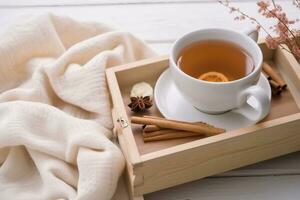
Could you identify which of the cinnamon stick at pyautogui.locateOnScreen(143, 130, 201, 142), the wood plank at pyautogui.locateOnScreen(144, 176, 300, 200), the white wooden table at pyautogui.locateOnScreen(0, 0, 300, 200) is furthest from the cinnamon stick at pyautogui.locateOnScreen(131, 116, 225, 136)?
the white wooden table at pyautogui.locateOnScreen(0, 0, 300, 200)

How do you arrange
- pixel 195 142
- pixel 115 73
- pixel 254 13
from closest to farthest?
pixel 195 142
pixel 115 73
pixel 254 13

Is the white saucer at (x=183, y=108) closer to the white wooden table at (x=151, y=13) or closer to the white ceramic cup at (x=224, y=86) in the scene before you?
the white ceramic cup at (x=224, y=86)

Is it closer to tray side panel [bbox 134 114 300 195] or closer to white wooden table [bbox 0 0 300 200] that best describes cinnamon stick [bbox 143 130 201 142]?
tray side panel [bbox 134 114 300 195]

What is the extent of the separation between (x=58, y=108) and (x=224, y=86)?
12.7 inches

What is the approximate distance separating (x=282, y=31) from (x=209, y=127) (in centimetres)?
18

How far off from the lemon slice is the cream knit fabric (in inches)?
6.4

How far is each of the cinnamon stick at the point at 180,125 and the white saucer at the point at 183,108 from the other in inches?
1.2

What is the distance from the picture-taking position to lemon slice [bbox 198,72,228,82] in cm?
80

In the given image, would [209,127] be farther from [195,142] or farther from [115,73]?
[115,73]

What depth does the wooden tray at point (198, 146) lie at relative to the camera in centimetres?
71

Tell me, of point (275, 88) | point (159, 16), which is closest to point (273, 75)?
point (275, 88)

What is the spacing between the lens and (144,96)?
811 mm

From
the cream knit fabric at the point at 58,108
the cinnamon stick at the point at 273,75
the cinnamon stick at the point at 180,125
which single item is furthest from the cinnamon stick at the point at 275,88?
the cream knit fabric at the point at 58,108

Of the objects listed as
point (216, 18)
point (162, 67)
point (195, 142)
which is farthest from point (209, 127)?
point (216, 18)
